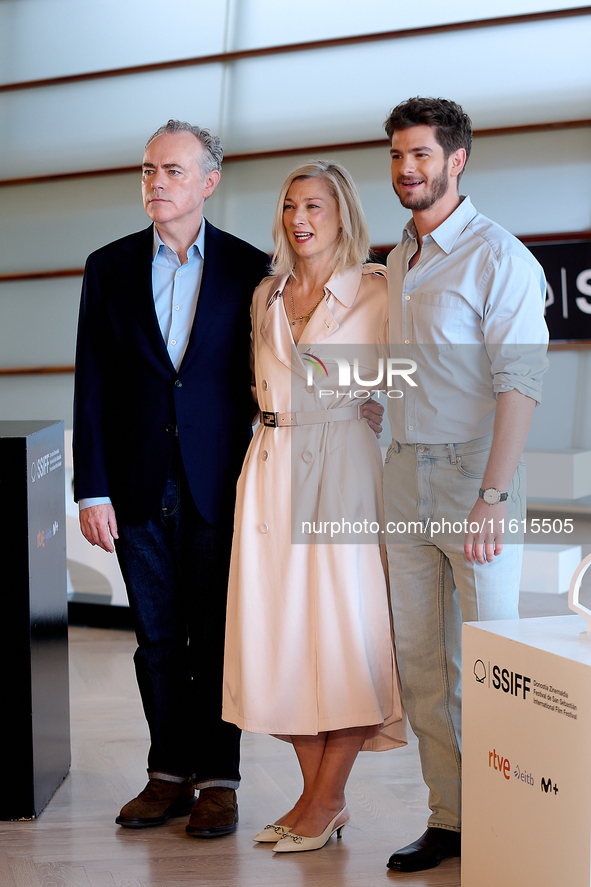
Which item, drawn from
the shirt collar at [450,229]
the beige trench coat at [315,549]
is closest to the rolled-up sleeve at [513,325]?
the shirt collar at [450,229]

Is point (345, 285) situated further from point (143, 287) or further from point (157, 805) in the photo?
point (157, 805)

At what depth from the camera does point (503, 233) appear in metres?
1.81

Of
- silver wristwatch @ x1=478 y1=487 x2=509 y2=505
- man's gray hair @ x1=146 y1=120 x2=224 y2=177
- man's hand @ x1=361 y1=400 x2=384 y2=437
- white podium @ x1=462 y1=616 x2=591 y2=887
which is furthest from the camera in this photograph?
man's gray hair @ x1=146 y1=120 x2=224 y2=177

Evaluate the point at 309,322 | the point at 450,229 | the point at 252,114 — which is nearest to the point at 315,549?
the point at 309,322

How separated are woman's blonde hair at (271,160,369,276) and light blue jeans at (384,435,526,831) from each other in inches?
18.5

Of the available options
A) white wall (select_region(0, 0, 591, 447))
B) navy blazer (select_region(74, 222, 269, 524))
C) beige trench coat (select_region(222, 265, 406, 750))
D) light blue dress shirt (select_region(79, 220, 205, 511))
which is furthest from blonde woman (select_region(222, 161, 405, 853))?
white wall (select_region(0, 0, 591, 447))

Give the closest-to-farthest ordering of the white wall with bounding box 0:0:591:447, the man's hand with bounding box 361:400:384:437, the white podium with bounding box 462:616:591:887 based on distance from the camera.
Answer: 1. the white podium with bounding box 462:616:591:887
2. the man's hand with bounding box 361:400:384:437
3. the white wall with bounding box 0:0:591:447

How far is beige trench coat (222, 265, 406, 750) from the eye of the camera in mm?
1986

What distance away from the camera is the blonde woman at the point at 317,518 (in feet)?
6.53

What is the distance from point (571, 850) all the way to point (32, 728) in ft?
4.58

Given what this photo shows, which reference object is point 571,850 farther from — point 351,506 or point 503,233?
point 503,233

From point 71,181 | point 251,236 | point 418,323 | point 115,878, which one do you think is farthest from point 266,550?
point 71,181

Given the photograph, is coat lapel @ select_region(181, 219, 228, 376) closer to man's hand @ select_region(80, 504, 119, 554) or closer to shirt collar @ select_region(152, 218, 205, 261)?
shirt collar @ select_region(152, 218, 205, 261)

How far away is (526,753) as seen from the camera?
1.53 m
